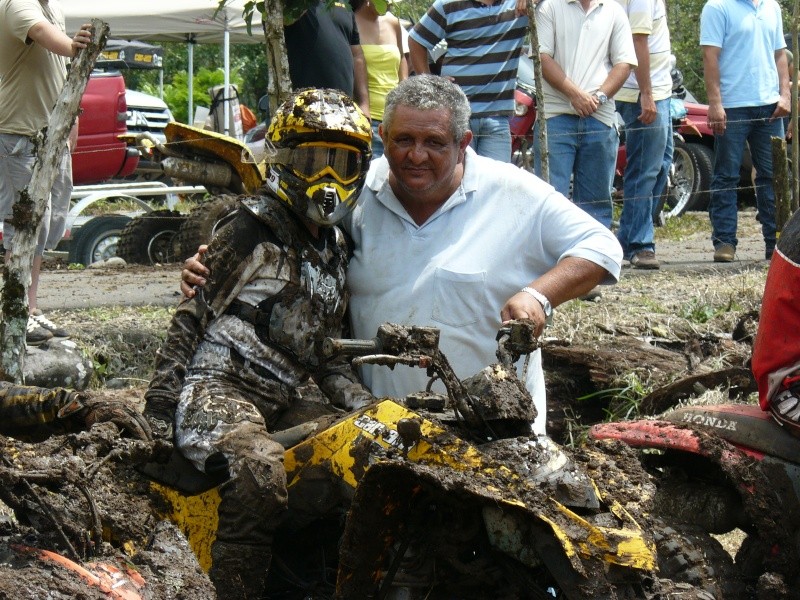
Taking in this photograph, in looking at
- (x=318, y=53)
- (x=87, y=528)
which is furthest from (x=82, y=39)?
(x=87, y=528)

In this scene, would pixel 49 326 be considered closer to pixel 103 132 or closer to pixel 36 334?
pixel 36 334

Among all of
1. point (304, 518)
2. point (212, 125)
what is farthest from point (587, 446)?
point (212, 125)

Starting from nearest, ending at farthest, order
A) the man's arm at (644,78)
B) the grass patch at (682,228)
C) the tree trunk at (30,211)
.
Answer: the tree trunk at (30,211)
the man's arm at (644,78)
the grass patch at (682,228)

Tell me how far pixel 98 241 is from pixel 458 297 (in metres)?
7.37

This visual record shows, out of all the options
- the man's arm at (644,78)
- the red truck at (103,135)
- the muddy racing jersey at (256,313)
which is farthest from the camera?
the red truck at (103,135)

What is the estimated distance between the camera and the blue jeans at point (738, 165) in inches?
414

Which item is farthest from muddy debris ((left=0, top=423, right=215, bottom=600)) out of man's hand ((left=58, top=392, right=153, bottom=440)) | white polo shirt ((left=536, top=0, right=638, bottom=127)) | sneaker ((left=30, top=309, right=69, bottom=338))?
white polo shirt ((left=536, top=0, right=638, bottom=127))

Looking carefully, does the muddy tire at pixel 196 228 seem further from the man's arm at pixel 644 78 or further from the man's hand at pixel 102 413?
the man's hand at pixel 102 413

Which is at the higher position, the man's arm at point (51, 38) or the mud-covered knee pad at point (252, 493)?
the man's arm at point (51, 38)

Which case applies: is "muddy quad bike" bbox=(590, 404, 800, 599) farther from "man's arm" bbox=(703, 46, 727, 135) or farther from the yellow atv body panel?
"man's arm" bbox=(703, 46, 727, 135)

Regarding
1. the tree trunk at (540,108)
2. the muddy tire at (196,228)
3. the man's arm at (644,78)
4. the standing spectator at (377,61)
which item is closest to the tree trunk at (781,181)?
the man's arm at (644,78)

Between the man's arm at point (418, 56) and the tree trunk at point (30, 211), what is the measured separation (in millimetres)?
3394

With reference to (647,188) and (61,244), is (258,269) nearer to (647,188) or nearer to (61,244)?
(647,188)

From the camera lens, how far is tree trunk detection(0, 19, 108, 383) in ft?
18.6
